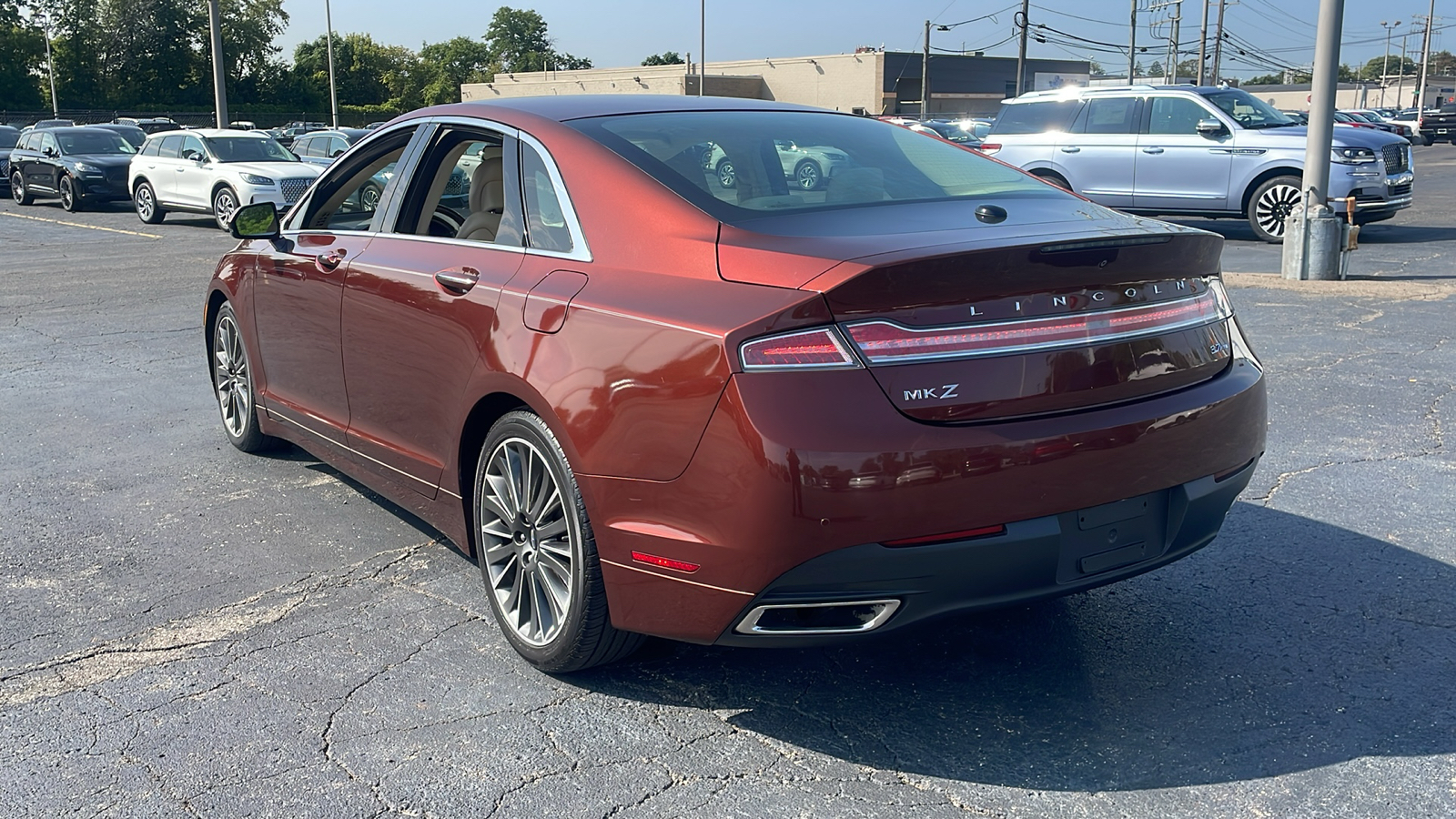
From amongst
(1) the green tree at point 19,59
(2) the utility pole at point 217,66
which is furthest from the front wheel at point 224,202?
(1) the green tree at point 19,59

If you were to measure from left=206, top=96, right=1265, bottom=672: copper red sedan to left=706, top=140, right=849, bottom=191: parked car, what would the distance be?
0.02 m

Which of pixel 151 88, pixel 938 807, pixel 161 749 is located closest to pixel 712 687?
pixel 938 807

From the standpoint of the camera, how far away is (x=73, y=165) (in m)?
23.5

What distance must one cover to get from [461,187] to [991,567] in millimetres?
2449

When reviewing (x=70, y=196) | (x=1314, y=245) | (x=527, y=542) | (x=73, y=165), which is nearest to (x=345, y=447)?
(x=527, y=542)

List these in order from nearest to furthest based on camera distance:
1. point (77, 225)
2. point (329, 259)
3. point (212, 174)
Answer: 1. point (329, 259)
2. point (212, 174)
3. point (77, 225)

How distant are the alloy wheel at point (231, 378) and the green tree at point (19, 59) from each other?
8156 centimetres

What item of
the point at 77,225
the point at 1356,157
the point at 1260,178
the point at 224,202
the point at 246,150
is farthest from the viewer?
the point at 77,225

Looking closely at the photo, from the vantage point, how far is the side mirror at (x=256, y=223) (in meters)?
5.20

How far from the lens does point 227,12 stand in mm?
92625

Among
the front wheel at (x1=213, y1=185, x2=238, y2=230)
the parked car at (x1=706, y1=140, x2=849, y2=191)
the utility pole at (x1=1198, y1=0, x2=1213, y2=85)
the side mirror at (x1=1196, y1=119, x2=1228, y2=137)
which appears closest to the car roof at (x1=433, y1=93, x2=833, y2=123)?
the parked car at (x1=706, y1=140, x2=849, y2=191)

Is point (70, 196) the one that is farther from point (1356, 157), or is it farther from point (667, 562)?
point (667, 562)

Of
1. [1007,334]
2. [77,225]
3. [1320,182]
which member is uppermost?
[1320,182]

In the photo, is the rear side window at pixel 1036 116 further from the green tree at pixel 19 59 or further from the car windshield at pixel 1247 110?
the green tree at pixel 19 59
